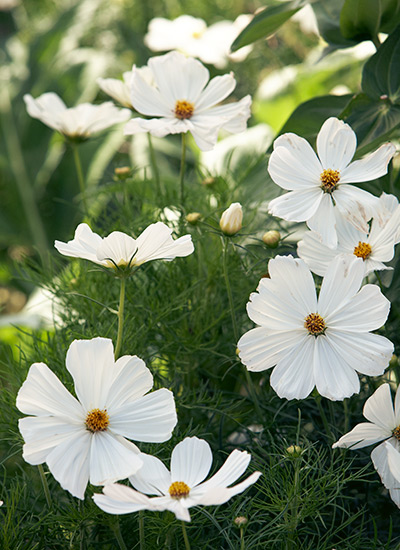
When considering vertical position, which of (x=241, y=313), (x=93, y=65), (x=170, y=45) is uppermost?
(x=93, y=65)

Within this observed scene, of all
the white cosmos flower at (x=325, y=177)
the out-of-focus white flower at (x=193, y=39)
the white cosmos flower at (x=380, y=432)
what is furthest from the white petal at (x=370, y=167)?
the out-of-focus white flower at (x=193, y=39)

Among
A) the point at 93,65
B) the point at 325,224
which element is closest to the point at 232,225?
the point at 325,224

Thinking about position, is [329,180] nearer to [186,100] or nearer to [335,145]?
[335,145]

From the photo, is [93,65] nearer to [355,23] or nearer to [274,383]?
[355,23]

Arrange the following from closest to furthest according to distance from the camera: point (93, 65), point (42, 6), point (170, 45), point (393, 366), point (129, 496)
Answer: point (129, 496) → point (393, 366) → point (170, 45) → point (93, 65) → point (42, 6)

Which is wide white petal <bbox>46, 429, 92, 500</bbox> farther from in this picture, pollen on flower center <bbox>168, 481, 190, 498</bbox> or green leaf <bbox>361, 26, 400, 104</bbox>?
green leaf <bbox>361, 26, 400, 104</bbox>

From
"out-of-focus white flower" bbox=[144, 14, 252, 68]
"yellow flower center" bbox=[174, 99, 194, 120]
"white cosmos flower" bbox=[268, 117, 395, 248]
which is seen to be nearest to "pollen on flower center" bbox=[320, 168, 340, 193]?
"white cosmos flower" bbox=[268, 117, 395, 248]

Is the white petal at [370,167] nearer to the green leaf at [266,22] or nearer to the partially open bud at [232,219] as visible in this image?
the partially open bud at [232,219]
